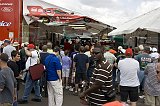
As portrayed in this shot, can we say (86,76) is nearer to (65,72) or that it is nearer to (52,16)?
(65,72)

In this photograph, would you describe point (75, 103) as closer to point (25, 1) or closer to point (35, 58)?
point (35, 58)

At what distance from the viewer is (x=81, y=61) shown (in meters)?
12.9

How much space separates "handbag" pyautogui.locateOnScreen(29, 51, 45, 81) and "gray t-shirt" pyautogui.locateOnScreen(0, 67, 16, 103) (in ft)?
12.7

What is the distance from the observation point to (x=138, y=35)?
22.1 metres

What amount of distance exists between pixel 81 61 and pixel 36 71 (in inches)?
90.4

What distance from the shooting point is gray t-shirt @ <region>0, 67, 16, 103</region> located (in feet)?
22.5

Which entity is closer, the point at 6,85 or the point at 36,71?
the point at 6,85

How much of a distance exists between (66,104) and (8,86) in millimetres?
4709

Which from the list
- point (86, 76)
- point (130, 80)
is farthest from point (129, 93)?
point (86, 76)

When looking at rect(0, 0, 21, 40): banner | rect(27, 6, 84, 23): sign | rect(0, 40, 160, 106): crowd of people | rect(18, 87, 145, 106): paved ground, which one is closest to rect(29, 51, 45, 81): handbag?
rect(0, 40, 160, 106): crowd of people

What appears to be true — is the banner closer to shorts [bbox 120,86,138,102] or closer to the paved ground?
the paved ground

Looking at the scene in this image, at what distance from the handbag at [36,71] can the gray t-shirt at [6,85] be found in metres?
3.86

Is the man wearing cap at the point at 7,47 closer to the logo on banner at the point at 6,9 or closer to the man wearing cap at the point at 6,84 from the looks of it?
the logo on banner at the point at 6,9

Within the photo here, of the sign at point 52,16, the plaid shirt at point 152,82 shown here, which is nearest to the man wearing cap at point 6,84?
the plaid shirt at point 152,82
